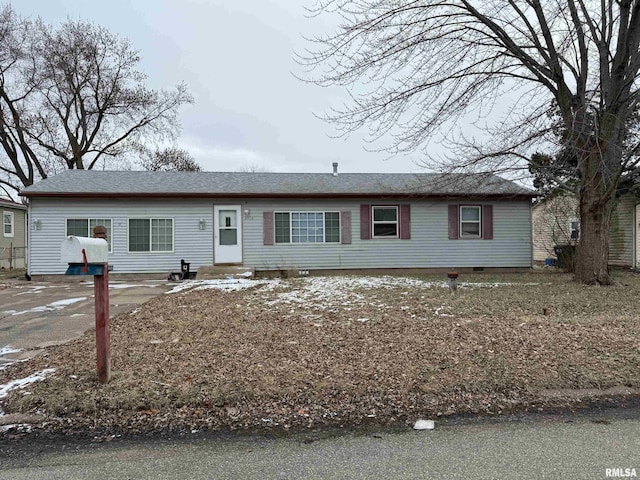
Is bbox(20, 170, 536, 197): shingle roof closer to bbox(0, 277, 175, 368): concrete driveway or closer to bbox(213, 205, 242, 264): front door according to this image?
bbox(213, 205, 242, 264): front door

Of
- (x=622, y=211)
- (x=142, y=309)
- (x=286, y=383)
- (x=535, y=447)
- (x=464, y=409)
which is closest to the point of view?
(x=535, y=447)

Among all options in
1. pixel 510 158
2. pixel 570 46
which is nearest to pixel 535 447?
pixel 510 158

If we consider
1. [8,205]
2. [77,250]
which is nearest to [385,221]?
[77,250]

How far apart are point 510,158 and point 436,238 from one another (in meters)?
5.18

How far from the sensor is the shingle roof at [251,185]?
13.4m

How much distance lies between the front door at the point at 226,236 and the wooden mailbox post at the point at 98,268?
10224 millimetres

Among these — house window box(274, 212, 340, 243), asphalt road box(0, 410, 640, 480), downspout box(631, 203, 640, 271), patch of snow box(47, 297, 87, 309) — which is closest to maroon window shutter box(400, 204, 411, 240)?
house window box(274, 212, 340, 243)

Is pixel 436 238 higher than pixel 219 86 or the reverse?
the reverse

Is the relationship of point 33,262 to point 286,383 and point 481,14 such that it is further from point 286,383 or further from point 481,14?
point 481,14

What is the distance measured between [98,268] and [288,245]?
10630mm

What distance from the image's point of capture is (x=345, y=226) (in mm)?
14492

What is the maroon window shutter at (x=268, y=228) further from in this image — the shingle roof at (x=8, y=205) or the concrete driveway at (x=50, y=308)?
the shingle roof at (x=8, y=205)

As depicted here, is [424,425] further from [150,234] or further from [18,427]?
[150,234]

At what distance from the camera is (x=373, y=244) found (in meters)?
14.6
